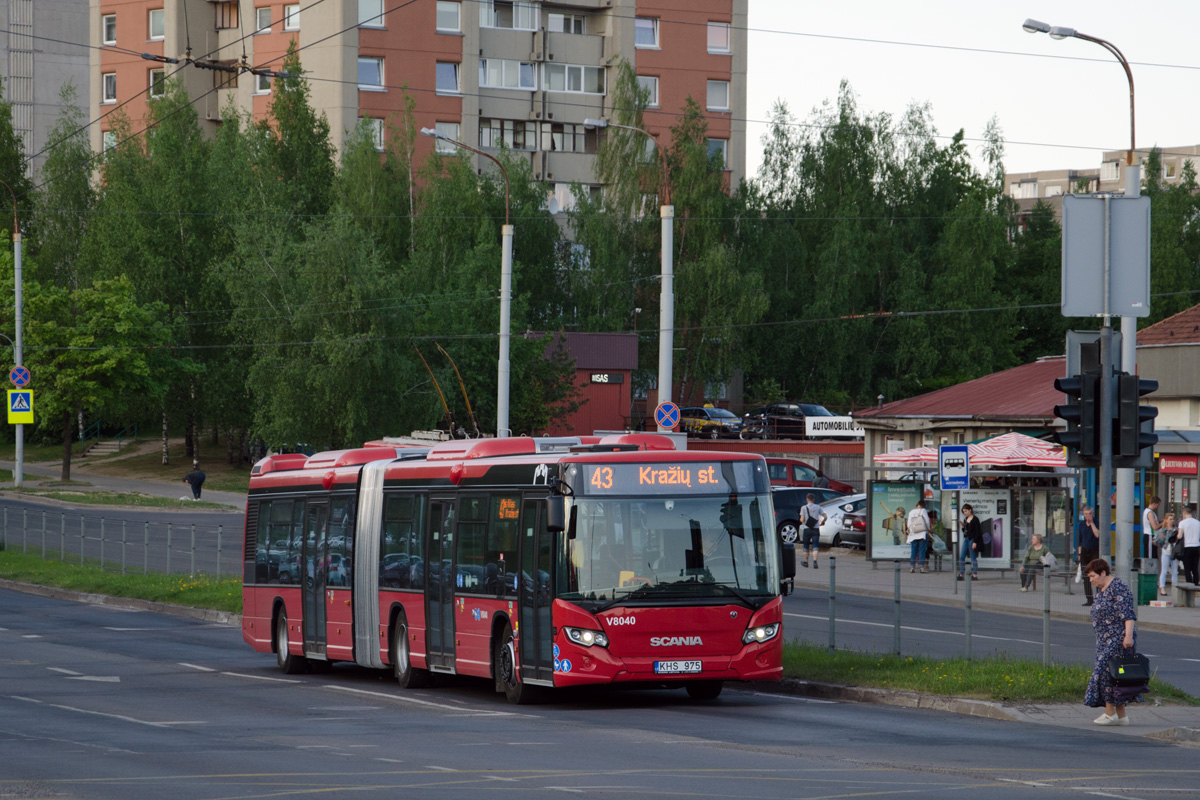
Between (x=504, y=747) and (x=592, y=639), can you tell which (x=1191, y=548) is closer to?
(x=592, y=639)

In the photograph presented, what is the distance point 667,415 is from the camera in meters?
30.3

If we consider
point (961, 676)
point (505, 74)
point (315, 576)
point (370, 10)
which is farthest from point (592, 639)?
point (505, 74)

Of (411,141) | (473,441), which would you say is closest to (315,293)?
(411,141)

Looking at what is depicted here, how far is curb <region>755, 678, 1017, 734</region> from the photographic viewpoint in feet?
50.7

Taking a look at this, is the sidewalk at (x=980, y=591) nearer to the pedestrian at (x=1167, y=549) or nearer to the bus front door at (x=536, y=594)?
the pedestrian at (x=1167, y=549)

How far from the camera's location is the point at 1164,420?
37844 millimetres

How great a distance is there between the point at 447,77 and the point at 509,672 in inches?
2685

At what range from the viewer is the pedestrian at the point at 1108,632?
1433 cm

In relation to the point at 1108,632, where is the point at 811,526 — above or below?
below

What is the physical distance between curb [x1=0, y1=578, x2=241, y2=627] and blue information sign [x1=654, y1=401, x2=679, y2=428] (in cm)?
817

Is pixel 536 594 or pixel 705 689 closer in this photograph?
pixel 536 594

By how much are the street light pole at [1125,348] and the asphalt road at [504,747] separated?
2.25 m

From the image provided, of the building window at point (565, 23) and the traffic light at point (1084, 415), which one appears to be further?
the building window at point (565, 23)

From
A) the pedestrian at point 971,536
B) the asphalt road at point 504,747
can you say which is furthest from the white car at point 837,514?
the asphalt road at point 504,747
